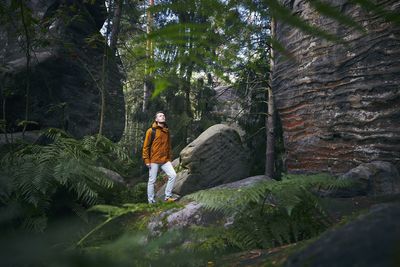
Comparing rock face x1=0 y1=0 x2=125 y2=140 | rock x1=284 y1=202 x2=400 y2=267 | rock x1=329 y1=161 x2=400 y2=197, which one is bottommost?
rock x1=329 y1=161 x2=400 y2=197

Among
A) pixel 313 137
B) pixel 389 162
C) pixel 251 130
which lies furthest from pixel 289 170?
pixel 251 130

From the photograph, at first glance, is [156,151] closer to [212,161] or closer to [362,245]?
[212,161]

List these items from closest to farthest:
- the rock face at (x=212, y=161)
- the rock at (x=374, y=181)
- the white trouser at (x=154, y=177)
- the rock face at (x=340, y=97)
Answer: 1. the rock at (x=374, y=181)
2. the rock face at (x=340, y=97)
3. the white trouser at (x=154, y=177)
4. the rock face at (x=212, y=161)

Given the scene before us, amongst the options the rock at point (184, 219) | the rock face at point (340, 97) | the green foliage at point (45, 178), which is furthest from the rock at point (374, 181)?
the green foliage at point (45, 178)

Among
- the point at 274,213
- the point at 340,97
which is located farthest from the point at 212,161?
the point at 274,213

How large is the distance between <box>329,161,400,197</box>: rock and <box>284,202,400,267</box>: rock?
10.4ft

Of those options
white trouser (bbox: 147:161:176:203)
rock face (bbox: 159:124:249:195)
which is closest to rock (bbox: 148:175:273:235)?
white trouser (bbox: 147:161:176:203)

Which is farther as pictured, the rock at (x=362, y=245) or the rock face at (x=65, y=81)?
the rock face at (x=65, y=81)

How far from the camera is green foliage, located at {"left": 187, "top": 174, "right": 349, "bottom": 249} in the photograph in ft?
6.15

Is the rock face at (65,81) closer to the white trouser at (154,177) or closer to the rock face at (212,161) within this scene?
the rock face at (212,161)

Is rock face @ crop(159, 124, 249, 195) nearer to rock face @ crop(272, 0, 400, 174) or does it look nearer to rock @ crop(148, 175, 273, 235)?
rock face @ crop(272, 0, 400, 174)

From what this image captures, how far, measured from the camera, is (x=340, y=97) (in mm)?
5305

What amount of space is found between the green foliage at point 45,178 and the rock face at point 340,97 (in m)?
3.03

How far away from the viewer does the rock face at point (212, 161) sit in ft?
26.2
